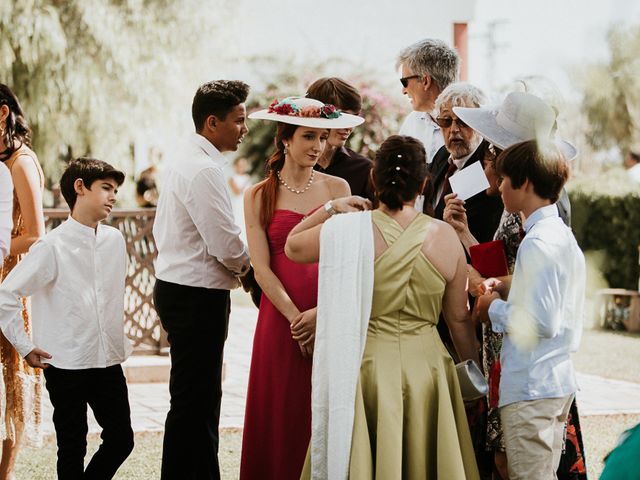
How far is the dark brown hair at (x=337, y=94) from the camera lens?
430 cm

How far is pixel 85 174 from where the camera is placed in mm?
3879

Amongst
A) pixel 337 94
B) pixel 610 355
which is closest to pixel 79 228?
pixel 337 94

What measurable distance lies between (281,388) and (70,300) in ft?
3.17

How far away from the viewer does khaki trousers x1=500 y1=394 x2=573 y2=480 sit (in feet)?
9.68

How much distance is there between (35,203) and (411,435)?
7.52ft

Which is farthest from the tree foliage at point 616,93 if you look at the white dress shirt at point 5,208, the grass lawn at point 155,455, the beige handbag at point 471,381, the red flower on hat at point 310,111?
the grass lawn at point 155,455

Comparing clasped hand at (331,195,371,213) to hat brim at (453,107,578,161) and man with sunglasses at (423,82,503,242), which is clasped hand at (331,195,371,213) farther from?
man with sunglasses at (423,82,503,242)

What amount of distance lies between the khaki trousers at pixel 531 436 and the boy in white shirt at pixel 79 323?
5.42 ft

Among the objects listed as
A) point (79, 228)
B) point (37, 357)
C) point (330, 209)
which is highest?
point (330, 209)

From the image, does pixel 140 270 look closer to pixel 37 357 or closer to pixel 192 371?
pixel 192 371

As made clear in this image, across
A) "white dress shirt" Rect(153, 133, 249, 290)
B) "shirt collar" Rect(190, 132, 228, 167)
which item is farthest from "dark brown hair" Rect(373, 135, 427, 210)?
"shirt collar" Rect(190, 132, 228, 167)

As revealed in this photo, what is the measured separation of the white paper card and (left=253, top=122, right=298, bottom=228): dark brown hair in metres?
0.78

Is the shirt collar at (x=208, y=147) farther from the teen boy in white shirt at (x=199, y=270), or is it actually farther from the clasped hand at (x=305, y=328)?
the clasped hand at (x=305, y=328)

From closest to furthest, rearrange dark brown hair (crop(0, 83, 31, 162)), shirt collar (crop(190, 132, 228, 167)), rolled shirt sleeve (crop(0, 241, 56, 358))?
rolled shirt sleeve (crop(0, 241, 56, 358)) < shirt collar (crop(190, 132, 228, 167)) < dark brown hair (crop(0, 83, 31, 162))
